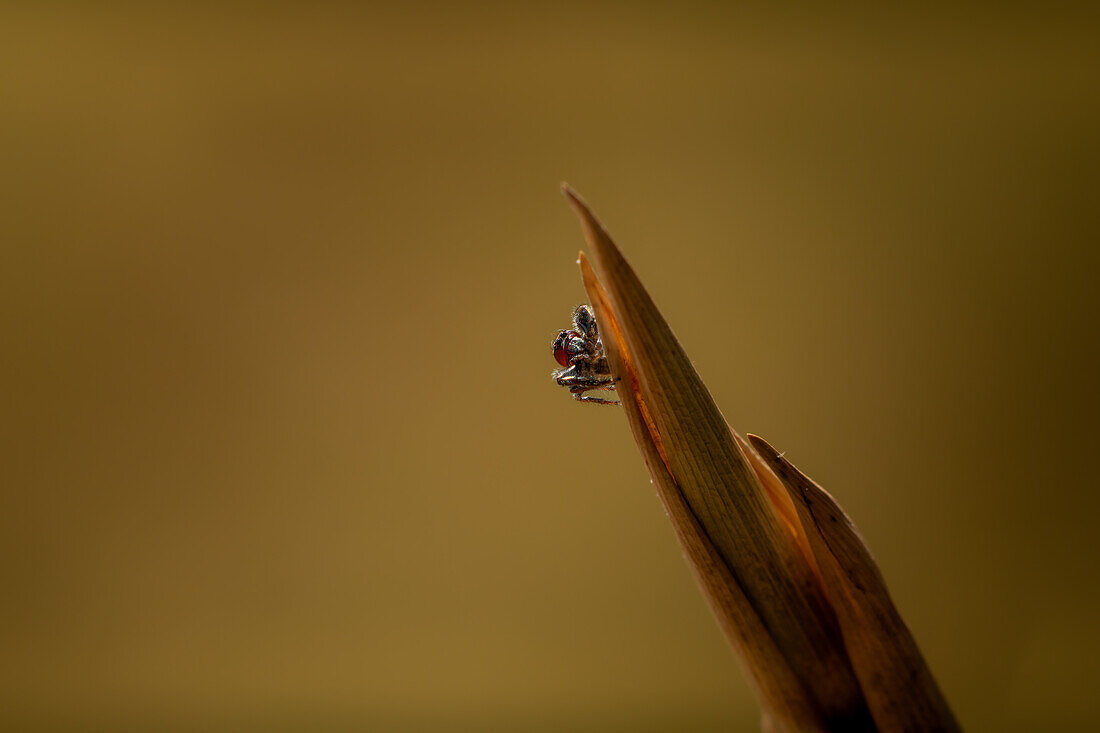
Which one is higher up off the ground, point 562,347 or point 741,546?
point 562,347

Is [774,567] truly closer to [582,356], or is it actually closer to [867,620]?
[867,620]

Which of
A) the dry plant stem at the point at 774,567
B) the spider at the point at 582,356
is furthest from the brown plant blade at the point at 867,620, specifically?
the spider at the point at 582,356

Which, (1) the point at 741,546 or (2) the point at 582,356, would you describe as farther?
(2) the point at 582,356

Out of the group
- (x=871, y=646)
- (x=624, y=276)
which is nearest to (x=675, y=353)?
(x=624, y=276)

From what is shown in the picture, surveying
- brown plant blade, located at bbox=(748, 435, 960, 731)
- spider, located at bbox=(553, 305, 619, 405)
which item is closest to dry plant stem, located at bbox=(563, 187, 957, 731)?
brown plant blade, located at bbox=(748, 435, 960, 731)

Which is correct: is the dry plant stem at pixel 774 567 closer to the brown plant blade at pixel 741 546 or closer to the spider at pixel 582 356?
the brown plant blade at pixel 741 546

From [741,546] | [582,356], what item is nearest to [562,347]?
[582,356]

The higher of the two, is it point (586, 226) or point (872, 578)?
point (586, 226)

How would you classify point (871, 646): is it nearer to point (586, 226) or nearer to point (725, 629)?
point (725, 629)
